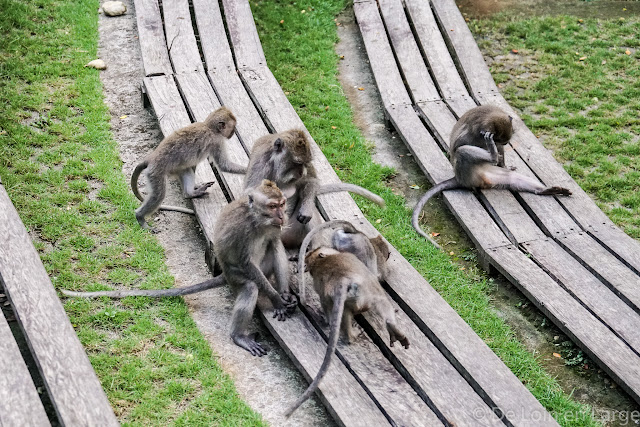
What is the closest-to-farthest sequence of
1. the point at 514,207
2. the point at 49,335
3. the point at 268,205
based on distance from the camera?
1. the point at 49,335
2. the point at 268,205
3. the point at 514,207

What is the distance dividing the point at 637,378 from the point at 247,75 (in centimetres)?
628

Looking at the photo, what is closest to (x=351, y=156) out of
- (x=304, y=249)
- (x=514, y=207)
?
(x=514, y=207)

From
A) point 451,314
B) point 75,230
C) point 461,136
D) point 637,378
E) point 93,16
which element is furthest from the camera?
point 93,16

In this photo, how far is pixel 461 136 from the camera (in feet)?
27.7

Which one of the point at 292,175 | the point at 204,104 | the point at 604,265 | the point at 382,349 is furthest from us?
the point at 204,104

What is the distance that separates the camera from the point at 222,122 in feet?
25.8

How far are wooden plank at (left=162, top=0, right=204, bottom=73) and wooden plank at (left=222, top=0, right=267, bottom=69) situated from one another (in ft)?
1.86

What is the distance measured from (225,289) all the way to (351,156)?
118 inches

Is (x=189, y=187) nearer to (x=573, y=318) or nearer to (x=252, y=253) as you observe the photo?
(x=252, y=253)

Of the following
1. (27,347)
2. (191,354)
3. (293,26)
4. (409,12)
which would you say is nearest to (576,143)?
(409,12)

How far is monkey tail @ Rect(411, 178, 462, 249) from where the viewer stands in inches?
318

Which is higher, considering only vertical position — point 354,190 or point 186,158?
point 354,190

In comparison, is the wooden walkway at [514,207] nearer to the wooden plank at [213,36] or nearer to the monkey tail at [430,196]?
the monkey tail at [430,196]

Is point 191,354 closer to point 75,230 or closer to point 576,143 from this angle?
point 75,230
